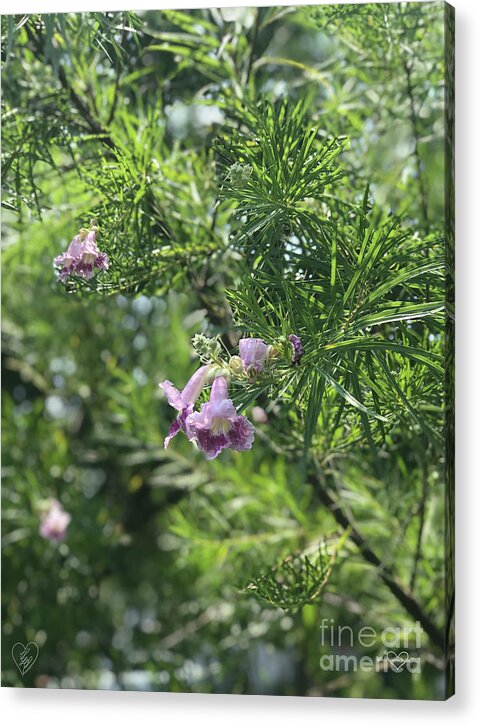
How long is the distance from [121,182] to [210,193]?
0.15 m

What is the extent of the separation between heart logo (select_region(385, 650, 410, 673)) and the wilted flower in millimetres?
318

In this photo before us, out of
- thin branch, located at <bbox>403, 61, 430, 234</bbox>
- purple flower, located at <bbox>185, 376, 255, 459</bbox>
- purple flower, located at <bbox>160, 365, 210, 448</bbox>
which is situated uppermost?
thin branch, located at <bbox>403, 61, 430, 234</bbox>

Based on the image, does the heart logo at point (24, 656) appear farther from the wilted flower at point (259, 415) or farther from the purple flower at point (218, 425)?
the purple flower at point (218, 425)

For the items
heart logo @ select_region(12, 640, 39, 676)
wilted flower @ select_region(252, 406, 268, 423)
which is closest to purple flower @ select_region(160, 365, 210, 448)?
wilted flower @ select_region(252, 406, 268, 423)

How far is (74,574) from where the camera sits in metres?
1.78

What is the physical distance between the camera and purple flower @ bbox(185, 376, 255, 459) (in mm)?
953

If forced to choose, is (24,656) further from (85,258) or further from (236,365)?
(236,365)

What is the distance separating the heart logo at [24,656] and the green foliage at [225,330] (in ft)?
0.05

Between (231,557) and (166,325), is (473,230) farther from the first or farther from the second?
(166,325)

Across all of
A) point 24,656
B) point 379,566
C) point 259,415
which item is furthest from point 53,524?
point 379,566

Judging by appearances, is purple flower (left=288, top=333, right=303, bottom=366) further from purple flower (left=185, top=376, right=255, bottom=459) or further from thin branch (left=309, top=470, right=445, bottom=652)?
thin branch (left=309, top=470, right=445, bottom=652)

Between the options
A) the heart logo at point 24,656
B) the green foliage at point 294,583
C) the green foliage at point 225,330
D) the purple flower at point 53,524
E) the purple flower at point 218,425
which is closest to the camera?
the purple flower at point 218,425

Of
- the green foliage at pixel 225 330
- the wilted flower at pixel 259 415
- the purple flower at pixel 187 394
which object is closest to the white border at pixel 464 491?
the green foliage at pixel 225 330

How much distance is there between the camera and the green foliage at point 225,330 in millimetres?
1083
